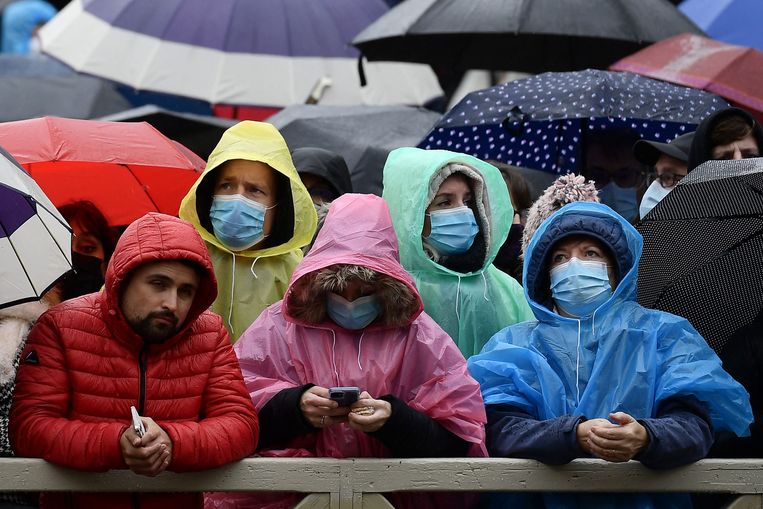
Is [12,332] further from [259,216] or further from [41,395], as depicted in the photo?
[259,216]

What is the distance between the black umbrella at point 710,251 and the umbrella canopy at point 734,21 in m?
4.52

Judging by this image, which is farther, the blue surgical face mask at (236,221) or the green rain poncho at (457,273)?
the blue surgical face mask at (236,221)

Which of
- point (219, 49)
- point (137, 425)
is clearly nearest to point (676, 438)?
point (137, 425)

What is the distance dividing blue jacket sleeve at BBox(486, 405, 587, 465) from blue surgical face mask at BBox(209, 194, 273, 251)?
5.02ft

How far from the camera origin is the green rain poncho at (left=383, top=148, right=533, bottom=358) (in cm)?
594

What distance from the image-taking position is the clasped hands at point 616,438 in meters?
4.64

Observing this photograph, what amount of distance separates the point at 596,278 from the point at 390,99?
6381 mm

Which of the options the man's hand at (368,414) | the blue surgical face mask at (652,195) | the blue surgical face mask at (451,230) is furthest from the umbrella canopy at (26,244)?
the blue surgical face mask at (652,195)

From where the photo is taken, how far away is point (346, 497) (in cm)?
468

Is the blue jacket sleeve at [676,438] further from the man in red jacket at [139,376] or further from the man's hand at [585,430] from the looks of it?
the man in red jacket at [139,376]

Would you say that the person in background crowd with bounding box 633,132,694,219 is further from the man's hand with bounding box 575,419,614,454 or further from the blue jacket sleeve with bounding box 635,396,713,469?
the man's hand with bounding box 575,419,614,454

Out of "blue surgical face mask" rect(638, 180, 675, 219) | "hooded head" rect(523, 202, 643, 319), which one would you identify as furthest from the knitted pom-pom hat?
"blue surgical face mask" rect(638, 180, 675, 219)

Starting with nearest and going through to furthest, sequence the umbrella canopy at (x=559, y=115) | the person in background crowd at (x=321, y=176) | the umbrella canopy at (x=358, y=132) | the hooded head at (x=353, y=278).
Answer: the hooded head at (x=353, y=278) < the person in background crowd at (x=321, y=176) < the umbrella canopy at (x=559, y=115) < the umbrella canopy at (x=358, y=132)

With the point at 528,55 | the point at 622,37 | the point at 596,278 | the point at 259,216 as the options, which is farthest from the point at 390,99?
the point at 596,278
